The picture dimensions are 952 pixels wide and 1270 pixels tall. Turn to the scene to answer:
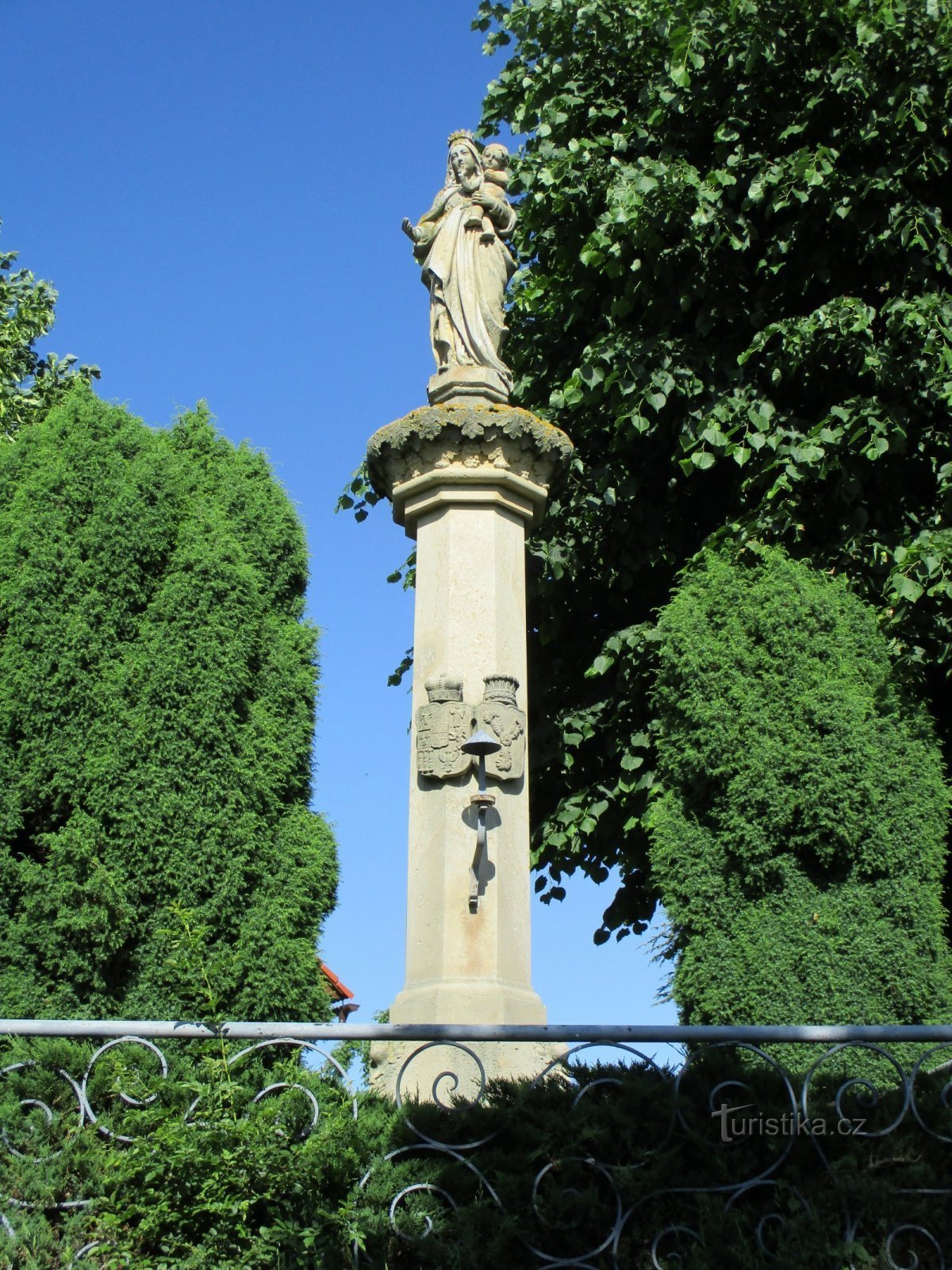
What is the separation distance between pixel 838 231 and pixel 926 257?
95cm

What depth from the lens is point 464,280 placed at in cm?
918

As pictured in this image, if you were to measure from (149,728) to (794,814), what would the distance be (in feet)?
14.4

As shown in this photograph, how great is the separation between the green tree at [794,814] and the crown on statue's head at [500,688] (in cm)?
244

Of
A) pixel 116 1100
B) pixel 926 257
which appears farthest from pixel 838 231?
pixel 116 1100

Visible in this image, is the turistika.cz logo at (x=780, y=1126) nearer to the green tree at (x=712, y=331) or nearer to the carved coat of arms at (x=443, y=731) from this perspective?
the carved coat of arms at (x=443, y=731)

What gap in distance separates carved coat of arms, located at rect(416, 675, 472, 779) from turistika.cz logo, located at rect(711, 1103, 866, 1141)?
2.86 meters

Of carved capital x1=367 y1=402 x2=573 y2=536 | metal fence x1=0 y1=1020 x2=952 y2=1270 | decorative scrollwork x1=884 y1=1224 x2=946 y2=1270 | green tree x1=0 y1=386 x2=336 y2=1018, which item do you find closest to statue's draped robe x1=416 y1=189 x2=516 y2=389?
carved capital x1=367 y1=402 x2=573 y2=536

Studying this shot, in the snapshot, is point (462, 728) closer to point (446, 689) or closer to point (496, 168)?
point (446, 689)

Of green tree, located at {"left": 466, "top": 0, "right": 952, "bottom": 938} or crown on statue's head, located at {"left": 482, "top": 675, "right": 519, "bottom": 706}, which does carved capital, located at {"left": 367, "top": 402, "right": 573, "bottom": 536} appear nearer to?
crown on statue's head, located at {"left": 482, "top": 675, "right": 519, "bottom": 706}

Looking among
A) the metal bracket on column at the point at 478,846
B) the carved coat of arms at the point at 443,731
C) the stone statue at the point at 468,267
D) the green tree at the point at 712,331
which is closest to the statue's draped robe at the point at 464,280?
the stone statue at the point at 468,267

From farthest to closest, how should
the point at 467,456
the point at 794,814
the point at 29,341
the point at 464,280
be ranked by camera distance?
the point at 29,341
the point at 794,814
the point at 464,280
the point at 467,456

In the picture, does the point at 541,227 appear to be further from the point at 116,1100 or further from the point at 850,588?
the point at 116,1100

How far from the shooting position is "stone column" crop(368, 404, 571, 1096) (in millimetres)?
7227

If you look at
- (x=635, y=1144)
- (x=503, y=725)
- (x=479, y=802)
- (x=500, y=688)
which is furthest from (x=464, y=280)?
(x=635, y=1144)
